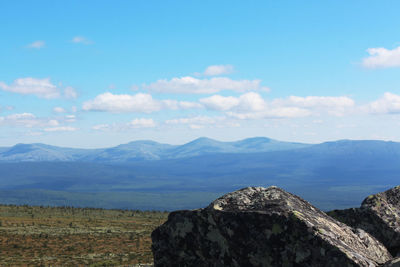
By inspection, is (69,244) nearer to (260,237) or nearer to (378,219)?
(378,219)

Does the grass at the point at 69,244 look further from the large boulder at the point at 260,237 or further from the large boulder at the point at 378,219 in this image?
the large boulder at the point at 260,237

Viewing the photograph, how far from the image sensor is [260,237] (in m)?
9.54

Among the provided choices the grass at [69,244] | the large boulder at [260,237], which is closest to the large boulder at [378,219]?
the large boulder at [260,237]

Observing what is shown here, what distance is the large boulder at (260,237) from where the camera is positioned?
894 centimetres

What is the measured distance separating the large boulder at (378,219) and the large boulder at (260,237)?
2.48 m

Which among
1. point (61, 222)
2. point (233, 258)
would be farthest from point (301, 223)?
point (61, 222)

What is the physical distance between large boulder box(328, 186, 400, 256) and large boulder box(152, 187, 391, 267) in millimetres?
2481

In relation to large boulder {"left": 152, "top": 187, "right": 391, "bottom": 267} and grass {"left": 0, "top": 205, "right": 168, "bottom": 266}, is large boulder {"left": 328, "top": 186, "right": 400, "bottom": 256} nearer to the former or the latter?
large boulder {"left": 152, "top": 187, "right": 391, "bottom": 267}

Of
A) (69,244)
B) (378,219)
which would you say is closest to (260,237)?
(378,219)

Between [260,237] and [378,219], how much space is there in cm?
608

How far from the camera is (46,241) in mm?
44938

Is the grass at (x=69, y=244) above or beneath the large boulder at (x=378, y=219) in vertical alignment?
beneath

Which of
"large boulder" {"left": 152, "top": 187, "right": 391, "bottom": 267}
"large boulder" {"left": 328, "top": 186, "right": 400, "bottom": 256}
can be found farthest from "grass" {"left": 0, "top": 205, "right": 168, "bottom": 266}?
"large boulder" {"left": 152, "top": 187, "right": 391, "bottom": 267}

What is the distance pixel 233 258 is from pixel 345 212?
6.26 meters
